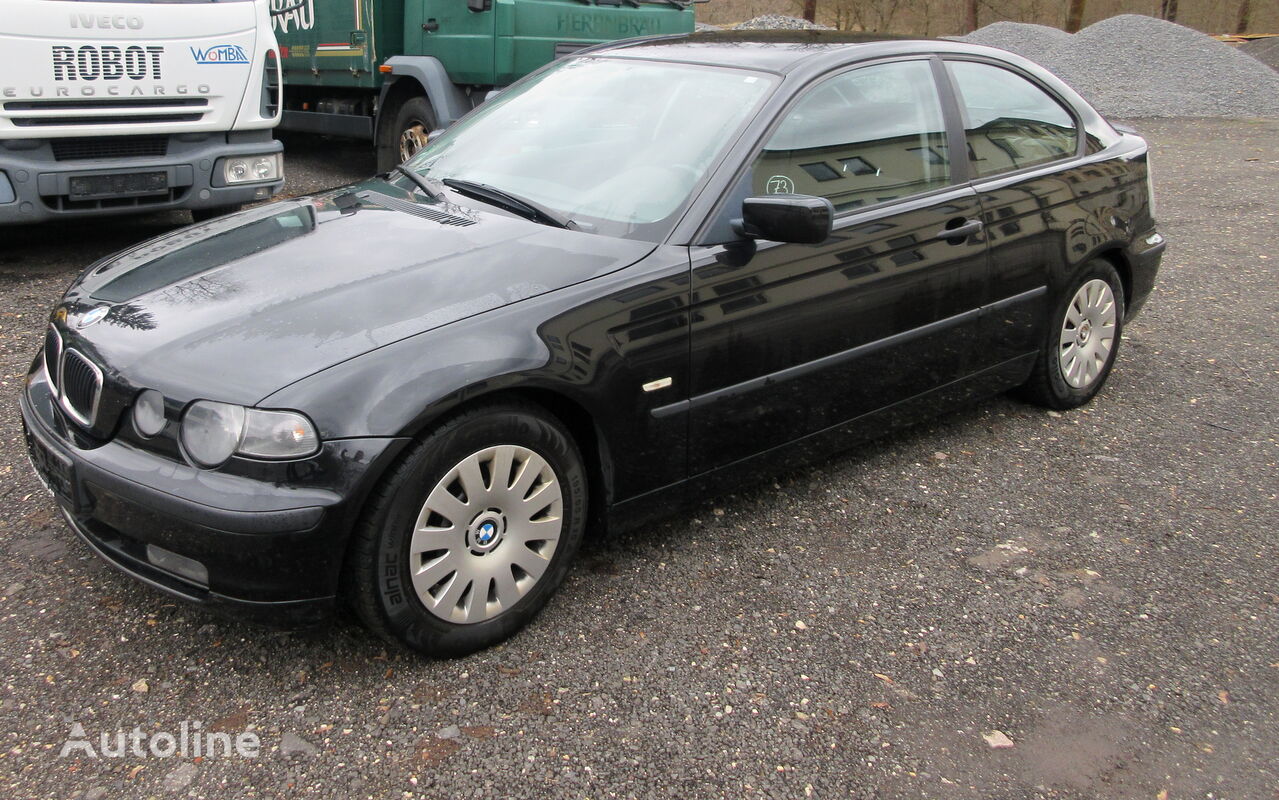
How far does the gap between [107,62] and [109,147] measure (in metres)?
0.48

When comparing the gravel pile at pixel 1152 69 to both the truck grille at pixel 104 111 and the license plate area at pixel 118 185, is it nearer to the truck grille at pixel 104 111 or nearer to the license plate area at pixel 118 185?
the truck grille at pixel 104 111

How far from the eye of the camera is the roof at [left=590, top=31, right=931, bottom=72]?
3740mm

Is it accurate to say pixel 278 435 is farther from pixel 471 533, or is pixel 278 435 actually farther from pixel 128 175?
pixel 128 175

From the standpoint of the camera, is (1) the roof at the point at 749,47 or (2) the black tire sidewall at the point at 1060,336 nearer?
(1) the roof at the point at 749,47

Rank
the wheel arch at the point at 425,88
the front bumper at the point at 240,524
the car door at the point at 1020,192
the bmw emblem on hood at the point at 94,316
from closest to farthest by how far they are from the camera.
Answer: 1. the front bumper at the point at 240,524
2. the bmw emblem on hood at the point at 94,316
3. the car door at the point at 1020,192
4. the wheel arch at the point at 425,88

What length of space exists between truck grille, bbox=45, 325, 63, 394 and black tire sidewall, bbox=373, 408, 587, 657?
46.1 inches

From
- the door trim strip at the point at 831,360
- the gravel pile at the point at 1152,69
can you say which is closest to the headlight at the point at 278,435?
the door trim strip at the point at 831,360

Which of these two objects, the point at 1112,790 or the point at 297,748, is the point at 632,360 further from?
the point at 1112,790

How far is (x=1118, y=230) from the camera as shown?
4.63m

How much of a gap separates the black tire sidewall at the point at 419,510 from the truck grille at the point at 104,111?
4.51 metres

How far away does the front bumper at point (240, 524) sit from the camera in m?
2.51

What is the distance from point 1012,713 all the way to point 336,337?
6.57ft

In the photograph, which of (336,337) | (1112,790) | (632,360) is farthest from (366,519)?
(1112,790)

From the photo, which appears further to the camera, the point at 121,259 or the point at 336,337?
the point at 121,259
